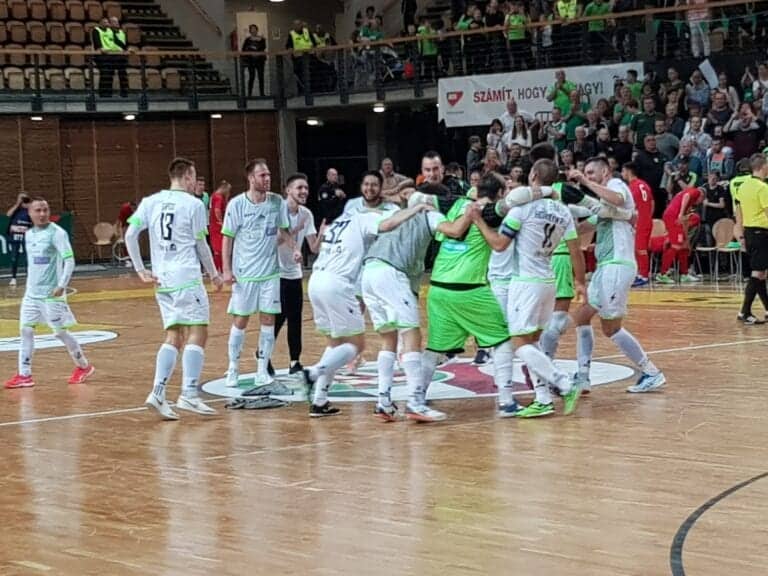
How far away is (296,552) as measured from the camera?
21.9 ft

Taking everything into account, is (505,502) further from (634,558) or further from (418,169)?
(418,169)

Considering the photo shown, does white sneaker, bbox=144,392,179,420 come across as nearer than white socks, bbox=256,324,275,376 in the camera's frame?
Yes

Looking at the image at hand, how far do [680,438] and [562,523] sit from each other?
2534mm

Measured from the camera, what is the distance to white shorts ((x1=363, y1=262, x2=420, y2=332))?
10.2 metres

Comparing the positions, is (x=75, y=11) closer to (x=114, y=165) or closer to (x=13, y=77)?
(x=13, y=77)

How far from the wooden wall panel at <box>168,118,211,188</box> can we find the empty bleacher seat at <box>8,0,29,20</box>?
4451 millimetres

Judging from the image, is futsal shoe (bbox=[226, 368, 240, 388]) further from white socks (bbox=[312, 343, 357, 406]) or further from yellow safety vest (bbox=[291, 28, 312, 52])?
yellow safety vest (bbox=[291, 28, 312, 52])

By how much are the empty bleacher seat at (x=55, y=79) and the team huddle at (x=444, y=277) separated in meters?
22.3

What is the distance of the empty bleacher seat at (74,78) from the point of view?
33.0 meters

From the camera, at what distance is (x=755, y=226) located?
651 inches

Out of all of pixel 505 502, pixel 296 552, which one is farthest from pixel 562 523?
pixel 296 552

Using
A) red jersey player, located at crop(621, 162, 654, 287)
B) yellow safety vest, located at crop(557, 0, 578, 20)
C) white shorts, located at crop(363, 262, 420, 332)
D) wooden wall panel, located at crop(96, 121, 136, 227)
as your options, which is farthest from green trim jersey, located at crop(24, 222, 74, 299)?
wooden wall panel, located at crop(96, 121, 136, 227)

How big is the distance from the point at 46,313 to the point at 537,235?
5.54 m

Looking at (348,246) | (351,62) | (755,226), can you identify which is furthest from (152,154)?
(348,246)
